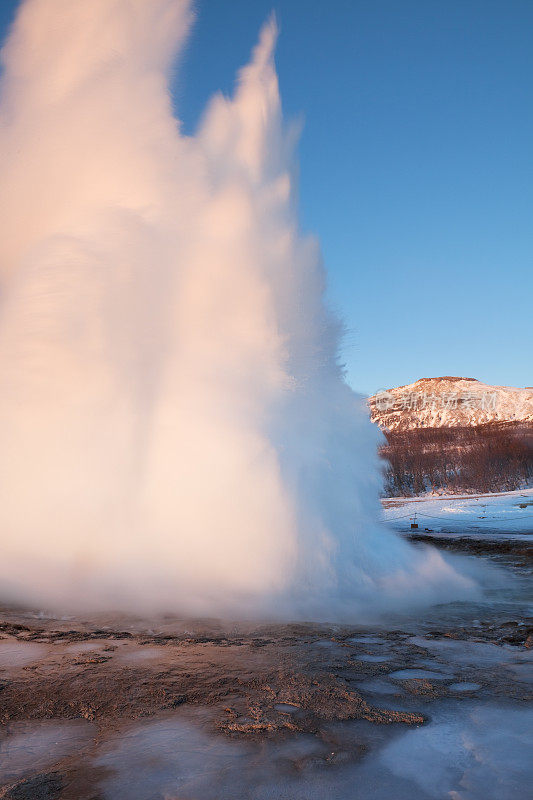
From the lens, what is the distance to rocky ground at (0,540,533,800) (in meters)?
2.61

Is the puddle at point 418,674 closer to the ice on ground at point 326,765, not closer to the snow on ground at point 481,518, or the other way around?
the ice on ground at point 326,765

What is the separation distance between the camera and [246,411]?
980 centimetres

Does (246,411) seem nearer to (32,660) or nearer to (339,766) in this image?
(32,660)

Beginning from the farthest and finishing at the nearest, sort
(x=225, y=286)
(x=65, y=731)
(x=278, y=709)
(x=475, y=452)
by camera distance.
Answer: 1. (x=475, y=452)
2. (x=225, y=286)
3. (x=278, y=709)
4. (x=65, y=731)

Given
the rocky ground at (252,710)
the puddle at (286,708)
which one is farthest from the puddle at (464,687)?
the puddle at (286,708)

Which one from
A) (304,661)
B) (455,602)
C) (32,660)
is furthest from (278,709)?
(455,602)

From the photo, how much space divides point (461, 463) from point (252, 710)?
94853 mm

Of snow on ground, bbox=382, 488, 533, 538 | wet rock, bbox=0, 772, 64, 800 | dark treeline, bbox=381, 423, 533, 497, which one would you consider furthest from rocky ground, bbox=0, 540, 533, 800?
dark treeline, bbox=381, 423, 533, 497

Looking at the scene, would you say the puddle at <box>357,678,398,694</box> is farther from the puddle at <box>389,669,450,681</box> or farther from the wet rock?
the wet rock

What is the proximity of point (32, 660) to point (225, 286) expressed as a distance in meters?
8.12

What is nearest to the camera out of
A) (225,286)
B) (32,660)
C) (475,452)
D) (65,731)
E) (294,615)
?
(65,731)

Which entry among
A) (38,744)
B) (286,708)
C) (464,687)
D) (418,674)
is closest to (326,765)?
(286,708)

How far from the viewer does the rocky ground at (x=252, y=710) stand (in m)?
2.61

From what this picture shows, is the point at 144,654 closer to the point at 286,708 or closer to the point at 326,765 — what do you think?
the point at 286,708
